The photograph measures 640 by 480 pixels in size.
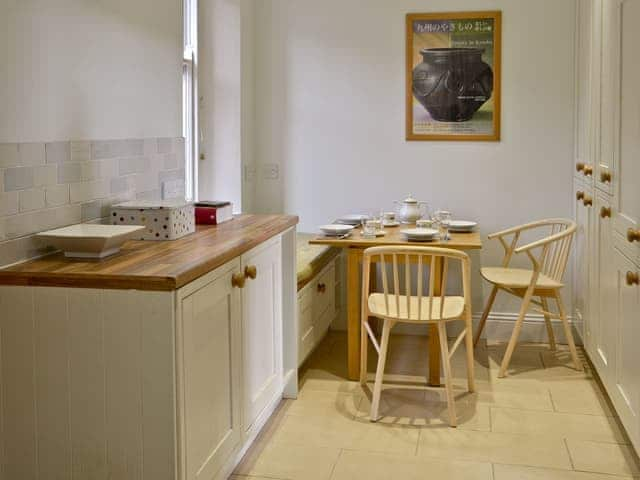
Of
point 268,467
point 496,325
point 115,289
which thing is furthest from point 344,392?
point 115,289

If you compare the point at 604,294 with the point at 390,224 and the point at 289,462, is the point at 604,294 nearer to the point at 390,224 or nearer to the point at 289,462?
the point at 390,224

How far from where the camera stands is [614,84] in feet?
11.7

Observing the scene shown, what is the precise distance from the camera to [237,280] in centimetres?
289

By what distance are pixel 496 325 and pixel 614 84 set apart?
78.9 inches

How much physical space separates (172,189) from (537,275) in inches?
75.3

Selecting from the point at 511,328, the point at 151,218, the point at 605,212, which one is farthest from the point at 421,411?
the point at 151,218

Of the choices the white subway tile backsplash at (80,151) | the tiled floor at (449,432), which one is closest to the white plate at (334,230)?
Answer: the tiled floor at (449,432)

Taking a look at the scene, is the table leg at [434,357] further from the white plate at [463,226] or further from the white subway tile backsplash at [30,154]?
the white subway tile backsplash at [30,154]

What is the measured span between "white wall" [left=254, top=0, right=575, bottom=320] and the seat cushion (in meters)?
0.38

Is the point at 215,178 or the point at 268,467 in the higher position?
the point at 215,178

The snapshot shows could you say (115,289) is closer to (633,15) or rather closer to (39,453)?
(39,453)

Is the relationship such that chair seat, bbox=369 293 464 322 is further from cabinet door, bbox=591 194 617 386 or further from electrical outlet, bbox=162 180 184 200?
electrical outlet, bbox=162 180 184 200

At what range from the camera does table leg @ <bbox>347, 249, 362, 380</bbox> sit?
4336 millimetres

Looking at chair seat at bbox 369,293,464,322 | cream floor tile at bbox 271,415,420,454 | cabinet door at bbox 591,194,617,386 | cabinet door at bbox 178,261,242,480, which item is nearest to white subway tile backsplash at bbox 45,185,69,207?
cabinet door at bbox 178,261,242,480
